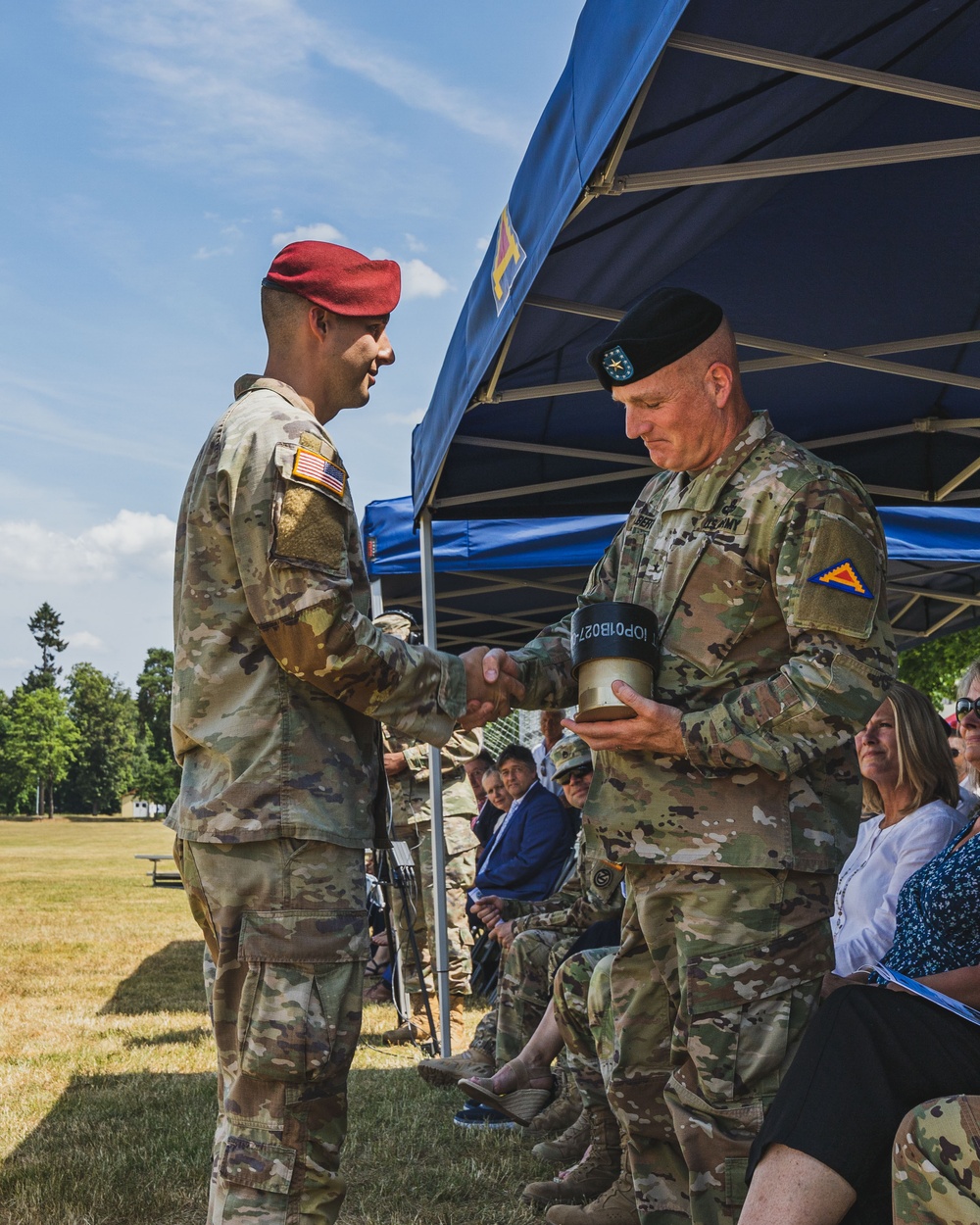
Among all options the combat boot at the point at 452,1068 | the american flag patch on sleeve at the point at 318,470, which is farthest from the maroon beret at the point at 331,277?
the combat boot at the point at 452,1068

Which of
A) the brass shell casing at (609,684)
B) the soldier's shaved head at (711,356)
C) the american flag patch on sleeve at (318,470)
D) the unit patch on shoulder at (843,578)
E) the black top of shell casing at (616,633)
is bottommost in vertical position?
the brass shell casing at (609,684)

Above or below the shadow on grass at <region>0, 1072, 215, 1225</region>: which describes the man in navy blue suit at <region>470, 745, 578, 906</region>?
above

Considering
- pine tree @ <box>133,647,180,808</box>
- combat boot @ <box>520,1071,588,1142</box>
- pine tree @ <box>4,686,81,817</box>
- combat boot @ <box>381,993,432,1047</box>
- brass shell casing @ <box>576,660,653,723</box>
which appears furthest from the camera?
pine tree @ <box>4,686,81,817</box>

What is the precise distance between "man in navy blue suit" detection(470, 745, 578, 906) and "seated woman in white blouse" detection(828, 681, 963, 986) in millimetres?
2277

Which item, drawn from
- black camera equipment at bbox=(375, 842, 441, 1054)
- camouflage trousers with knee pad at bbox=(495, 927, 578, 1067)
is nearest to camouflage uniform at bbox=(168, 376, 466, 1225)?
camouflage trousers with knee pad at bbox=(495, 927, 578, 1067)

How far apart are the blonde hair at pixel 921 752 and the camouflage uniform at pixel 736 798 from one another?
1.33 m

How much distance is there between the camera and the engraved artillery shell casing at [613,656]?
2480 mm

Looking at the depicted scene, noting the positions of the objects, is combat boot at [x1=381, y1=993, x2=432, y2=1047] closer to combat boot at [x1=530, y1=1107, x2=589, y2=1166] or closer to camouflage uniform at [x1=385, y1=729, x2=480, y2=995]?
camouflage uniform at [x1=385, y1=729, x2=480, y2=995]

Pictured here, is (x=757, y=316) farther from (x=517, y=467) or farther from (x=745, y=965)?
(x=745, y=965)

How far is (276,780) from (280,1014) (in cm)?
44

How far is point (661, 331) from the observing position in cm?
261

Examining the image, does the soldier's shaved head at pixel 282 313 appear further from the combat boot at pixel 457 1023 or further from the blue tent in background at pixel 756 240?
the combat boot at pixel 457 1023

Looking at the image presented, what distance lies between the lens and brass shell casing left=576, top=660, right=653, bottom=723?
247cm

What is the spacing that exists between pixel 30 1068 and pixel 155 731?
92.2 meters
